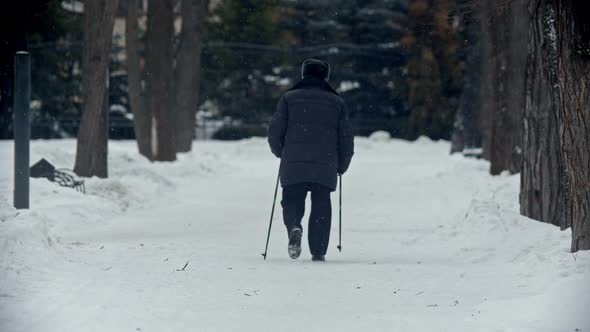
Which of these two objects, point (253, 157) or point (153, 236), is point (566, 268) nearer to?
point (153, 236)

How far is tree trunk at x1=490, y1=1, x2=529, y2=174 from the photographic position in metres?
19.4

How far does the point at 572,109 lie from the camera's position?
7762 millimetres

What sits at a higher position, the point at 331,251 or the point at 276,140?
the point at 276,140

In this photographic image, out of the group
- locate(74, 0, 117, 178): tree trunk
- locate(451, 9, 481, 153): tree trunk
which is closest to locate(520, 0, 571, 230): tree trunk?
locate(74, 0, 117, 178): tree trunk

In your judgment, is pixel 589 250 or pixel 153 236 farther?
pixel 153 236

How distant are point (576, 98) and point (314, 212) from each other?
9.27 ft

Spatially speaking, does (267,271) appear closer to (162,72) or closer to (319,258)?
(319,258)

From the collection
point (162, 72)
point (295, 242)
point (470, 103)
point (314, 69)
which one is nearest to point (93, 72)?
point (314, 69)

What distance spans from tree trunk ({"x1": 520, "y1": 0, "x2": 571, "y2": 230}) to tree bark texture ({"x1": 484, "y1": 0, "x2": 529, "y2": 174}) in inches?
285

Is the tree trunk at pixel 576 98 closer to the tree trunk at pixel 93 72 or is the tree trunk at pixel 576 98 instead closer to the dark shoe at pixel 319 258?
the dark shoe at pixel 319 258

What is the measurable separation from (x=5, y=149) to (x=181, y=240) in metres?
12.4

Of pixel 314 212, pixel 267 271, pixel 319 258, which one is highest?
pixel 314 212

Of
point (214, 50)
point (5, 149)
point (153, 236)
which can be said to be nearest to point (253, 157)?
point (214, 50)

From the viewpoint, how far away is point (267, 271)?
334 inches
